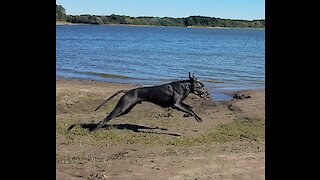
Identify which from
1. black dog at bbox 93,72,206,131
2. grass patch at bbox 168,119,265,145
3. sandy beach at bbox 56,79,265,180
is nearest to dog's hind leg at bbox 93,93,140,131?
black dog at bbox 93,72,206,131

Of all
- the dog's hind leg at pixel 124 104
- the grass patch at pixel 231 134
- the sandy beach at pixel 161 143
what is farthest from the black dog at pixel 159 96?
the grass patch at pixel 231 134

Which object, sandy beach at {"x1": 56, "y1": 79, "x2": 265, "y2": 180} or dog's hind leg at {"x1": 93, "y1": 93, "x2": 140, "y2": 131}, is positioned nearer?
sandy beach at {"x1": 56, "y1": 79, "x2": 265, "y2": 180}

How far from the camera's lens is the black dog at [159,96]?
1025 cm

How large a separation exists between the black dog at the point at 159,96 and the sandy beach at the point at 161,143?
445 millimetres

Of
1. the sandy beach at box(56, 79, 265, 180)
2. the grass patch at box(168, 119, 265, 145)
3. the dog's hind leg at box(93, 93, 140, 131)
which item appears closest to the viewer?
the sandy beach at box(56, 79, 265, 180)

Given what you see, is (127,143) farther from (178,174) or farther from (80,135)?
(178,174)

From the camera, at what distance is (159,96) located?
10422 millimetres

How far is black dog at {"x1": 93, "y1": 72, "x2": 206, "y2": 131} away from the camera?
1025 cm

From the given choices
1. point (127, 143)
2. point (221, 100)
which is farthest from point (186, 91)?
point (221, 100)

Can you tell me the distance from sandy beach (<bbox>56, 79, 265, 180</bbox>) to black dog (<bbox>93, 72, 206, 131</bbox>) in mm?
445

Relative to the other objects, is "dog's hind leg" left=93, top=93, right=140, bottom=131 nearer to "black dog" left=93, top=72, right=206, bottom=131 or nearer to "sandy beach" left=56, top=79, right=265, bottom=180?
"black dog" left=93, top=72, right=206, bottom=131

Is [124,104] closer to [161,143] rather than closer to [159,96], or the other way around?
[159,96]
